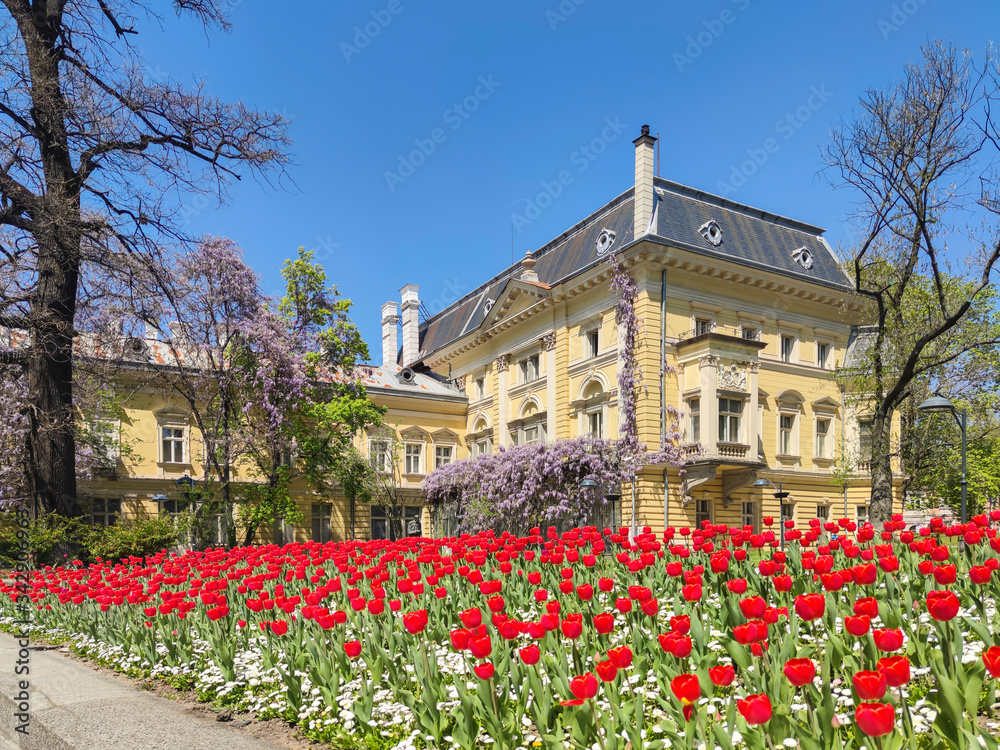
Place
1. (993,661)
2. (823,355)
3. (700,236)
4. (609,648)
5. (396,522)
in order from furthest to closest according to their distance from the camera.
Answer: (396,522) < (823,355) < (700,236) < (609,648) < (993,661)

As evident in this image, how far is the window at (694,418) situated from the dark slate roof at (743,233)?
5662 mm

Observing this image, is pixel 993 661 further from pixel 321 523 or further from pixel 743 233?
pixel 321 523

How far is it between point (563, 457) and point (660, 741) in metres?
24.9

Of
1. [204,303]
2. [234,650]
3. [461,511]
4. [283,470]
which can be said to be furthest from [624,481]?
[234,650]

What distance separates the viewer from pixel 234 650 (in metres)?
6.24

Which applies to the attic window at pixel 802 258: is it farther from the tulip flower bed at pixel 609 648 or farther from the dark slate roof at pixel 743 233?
the tulip flower bed at pixel 609 648

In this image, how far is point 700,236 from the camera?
2945 centimetres

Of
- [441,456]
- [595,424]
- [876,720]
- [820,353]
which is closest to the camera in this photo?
[876,720]

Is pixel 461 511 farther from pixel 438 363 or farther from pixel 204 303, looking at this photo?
pixel 204 303

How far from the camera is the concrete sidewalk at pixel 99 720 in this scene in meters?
4.19

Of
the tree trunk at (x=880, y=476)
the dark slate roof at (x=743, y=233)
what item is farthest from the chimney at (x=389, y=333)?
the tree trunk at (x=880, y=476)

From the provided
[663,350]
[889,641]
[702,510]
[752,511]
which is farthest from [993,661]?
[752,511]

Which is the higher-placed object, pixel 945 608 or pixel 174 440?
pixel 174 440

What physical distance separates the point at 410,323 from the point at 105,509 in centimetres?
2171
